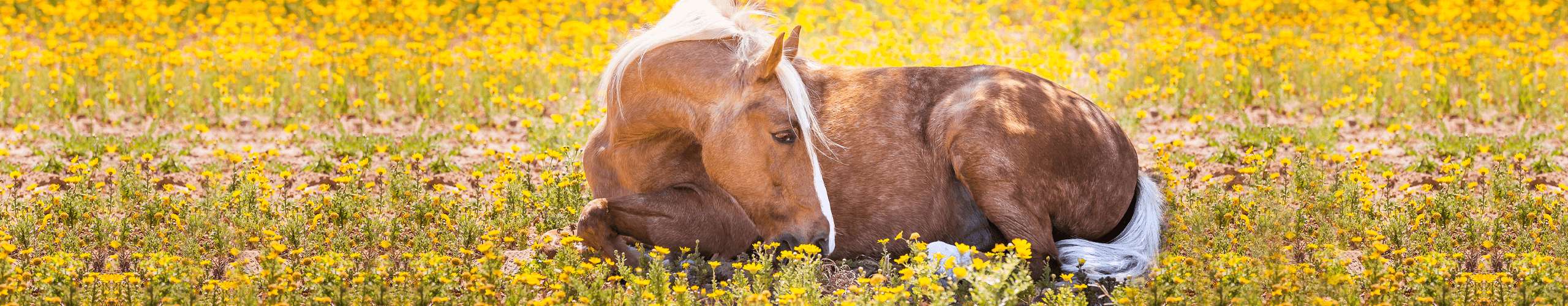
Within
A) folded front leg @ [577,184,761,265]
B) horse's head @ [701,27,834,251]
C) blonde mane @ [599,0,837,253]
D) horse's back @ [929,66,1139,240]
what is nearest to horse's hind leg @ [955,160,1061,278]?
horse's back @ [929,66,1139,240]

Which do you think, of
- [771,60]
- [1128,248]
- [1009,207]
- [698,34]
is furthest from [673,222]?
[1128,248]

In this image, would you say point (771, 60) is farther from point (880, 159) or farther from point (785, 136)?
point (880, 159)

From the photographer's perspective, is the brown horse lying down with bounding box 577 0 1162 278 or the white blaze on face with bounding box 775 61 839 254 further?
the brown horse lying down with bounding box 577 0 1162 278

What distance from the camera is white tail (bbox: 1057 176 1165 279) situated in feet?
16.6

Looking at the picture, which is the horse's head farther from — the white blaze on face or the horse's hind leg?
the horse's hind leg

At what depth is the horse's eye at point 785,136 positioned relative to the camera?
4.45 m

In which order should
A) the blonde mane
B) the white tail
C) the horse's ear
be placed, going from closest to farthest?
the horse's ear
the blonde mane
the white tail

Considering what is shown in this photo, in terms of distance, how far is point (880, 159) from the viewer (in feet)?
17.4

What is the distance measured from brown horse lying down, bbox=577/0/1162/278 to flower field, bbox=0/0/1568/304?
179mm

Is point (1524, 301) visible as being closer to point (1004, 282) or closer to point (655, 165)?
point (1004, 282)

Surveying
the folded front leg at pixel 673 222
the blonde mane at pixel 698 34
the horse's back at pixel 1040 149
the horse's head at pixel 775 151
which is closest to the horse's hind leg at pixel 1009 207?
the horse's back at pixel 1040 149

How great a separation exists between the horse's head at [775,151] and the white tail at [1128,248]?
119 cm

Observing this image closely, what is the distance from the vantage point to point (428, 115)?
926 cm

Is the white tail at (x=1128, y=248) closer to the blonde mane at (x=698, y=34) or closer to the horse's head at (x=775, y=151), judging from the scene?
the blonde mane at (x=698, y=34)
